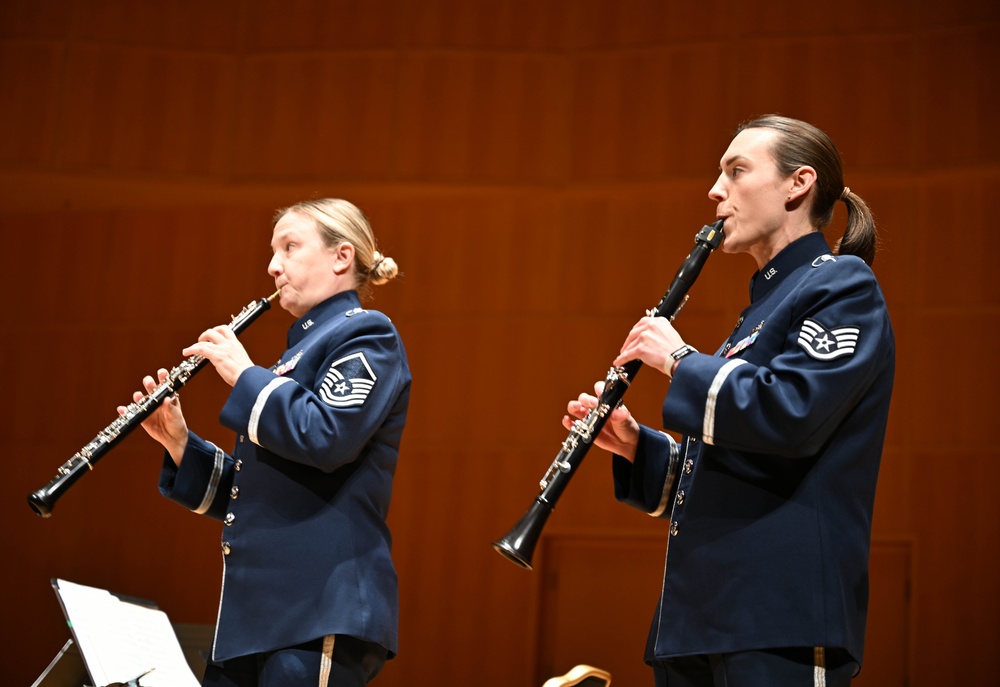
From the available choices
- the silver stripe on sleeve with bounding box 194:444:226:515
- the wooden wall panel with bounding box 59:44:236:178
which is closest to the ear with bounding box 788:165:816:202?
the silver stripe on sleeve with bounding box 194:444:226:515

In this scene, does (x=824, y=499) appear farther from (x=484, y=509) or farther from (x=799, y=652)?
(x=484, y=509)

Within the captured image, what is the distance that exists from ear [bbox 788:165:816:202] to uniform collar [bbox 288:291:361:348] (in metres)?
0.98

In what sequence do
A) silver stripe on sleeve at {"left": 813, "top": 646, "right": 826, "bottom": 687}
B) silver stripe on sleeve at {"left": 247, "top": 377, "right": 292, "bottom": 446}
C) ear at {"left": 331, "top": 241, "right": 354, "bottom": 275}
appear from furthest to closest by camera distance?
ear at {"left": 331, "top": 241, "right": 354, "bottom": 275}, silver stripe on sleeve at {"left": 247, "top": 377, "right": 292, "bottom": 446}, silver stripe on sleeve at {"left": 813, "top": 646, "right": 826, "bottom": 687}

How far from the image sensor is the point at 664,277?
4.62m

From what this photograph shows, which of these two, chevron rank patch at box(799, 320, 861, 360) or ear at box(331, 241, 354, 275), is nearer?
chevron rank patch at box(799, 320, 861, 360)

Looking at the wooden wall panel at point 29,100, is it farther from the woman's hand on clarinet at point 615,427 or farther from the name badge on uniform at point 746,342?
the name badge on uniform at point 746,342

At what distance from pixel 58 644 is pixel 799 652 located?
4.11 meters

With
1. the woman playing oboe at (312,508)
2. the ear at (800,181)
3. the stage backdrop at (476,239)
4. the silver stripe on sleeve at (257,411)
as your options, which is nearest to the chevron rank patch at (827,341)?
the ear at (800,181)

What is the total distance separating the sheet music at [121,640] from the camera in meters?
2.32

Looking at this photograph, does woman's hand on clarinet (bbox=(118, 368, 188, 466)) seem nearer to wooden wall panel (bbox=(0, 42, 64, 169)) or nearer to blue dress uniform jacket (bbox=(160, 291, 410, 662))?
blue dress uniform jacket (bbox=(160, 291, 410, 662))

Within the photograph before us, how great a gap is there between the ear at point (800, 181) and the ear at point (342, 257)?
Answer: 1.00 metres

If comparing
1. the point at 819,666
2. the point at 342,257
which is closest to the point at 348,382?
the point at 342,257

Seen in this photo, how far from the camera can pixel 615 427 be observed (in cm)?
209

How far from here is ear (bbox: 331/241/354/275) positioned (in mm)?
2443
